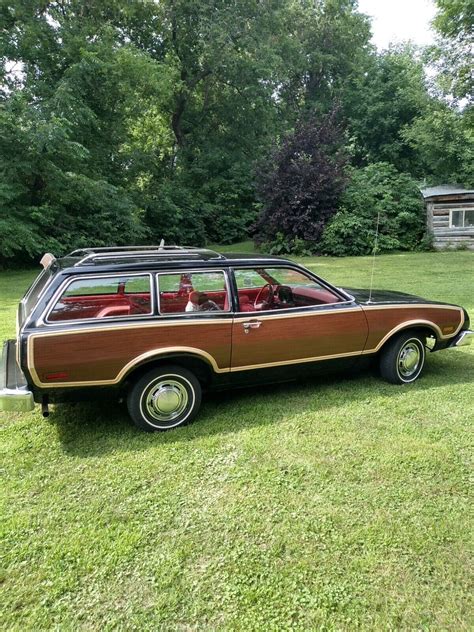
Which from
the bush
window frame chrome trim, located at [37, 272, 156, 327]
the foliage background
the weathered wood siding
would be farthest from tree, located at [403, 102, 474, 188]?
window frame chrome trim, located at [37, 272, 156, 327]

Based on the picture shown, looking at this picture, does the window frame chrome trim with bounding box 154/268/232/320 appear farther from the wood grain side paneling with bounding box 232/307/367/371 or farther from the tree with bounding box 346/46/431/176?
the tree with bounding box 346/46/431/176

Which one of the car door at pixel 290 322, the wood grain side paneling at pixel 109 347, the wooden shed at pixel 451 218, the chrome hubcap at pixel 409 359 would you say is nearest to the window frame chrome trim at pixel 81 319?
the wood grain side paneling at pixel 109 347

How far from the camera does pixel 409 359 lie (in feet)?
15.2

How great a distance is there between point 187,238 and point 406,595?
2158cm

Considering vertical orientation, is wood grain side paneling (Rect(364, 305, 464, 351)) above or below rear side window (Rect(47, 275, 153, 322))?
below

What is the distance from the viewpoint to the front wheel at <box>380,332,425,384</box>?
14.8 feet

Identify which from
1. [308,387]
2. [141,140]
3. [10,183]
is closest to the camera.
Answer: [308,387]

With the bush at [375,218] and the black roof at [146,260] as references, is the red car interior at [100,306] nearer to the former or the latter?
the black roof at [146,260]

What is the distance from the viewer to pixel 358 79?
32.1 metres

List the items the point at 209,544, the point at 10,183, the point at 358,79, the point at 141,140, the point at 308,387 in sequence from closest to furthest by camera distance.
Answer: the point at 209,544 < the point at 308,387 < the point at 10,183 < the point at 141,140 < the point at 358,79

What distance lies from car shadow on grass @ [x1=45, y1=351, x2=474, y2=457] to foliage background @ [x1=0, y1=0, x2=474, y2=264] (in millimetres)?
12467

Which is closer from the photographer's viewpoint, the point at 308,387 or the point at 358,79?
the point at 308,387

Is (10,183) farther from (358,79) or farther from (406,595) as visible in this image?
(358,79)

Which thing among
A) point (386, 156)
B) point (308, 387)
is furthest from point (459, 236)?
point (308, 387)
